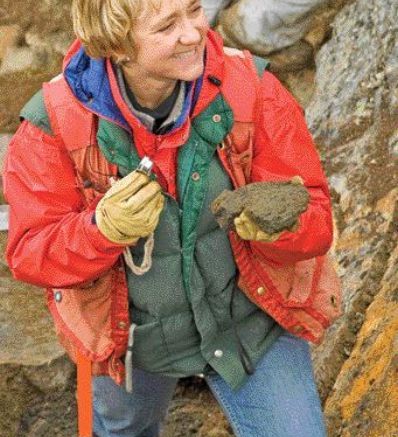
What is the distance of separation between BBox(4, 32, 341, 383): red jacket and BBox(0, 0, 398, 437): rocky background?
36.7 inches

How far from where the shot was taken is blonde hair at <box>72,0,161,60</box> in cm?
311

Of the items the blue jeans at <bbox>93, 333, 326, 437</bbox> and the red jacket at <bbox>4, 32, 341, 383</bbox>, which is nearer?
the red jacket at <bbox>4, 32, 341, 383</bbox>

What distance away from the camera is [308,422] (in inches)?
138

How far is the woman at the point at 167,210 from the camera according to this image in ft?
10.5

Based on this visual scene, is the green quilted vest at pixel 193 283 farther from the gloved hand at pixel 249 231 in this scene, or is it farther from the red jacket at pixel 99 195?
the gloved hand at pixel 249 231

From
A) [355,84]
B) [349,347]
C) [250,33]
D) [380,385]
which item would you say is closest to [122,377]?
[380,385]

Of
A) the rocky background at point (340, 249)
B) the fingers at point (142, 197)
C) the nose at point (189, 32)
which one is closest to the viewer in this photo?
the fingers at point (142, 197)

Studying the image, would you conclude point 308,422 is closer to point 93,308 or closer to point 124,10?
A: point 93,308

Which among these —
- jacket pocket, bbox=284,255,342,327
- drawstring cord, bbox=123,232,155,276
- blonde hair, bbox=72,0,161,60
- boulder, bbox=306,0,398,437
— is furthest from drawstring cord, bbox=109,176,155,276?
boulder, bbox=306,0,398,437

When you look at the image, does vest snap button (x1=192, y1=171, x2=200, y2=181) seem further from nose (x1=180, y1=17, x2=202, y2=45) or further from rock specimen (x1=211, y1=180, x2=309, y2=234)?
nose (x1=180, y1=17, x2=202, y2=45)

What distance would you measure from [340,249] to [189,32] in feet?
7.41

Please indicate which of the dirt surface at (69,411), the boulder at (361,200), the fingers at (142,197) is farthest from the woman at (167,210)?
the dirt surface at (69,411)

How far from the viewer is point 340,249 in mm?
5211

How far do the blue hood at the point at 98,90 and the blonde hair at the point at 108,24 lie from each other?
0.08 m
